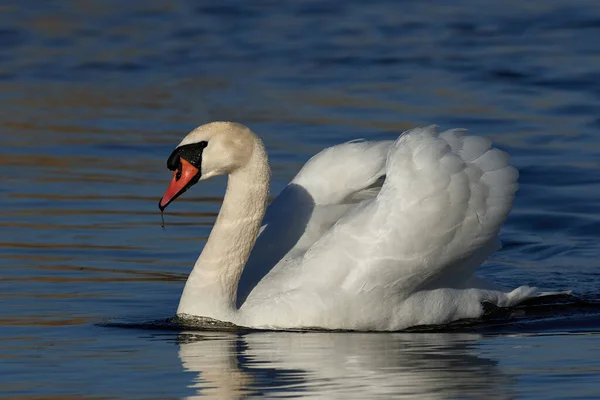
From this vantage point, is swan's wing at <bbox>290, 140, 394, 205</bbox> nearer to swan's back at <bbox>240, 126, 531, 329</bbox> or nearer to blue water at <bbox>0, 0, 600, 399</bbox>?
swan's back at <bbox>240, 126, 531, 329</bbox>

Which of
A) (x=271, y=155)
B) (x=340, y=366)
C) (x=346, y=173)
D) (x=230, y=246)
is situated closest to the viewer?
(x=340, y=366)

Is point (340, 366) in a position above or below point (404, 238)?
below

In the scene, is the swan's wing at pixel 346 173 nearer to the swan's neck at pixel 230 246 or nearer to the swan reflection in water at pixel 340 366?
the swan's neck at pixel 230 246

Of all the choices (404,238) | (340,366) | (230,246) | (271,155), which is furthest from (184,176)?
(271,155)

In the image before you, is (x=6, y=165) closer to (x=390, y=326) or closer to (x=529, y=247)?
(x=529, y=247)

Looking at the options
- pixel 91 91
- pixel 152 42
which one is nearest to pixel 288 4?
pixel 152 42

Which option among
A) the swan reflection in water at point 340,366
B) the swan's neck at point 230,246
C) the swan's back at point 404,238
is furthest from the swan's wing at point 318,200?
the swan reflection in water at point 340,366

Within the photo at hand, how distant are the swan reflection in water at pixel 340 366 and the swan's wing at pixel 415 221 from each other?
0.36 meters

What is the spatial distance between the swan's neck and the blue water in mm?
239

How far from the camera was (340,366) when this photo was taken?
7.88 m

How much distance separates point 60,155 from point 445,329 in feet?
19.3

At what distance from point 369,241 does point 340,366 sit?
1191 mm

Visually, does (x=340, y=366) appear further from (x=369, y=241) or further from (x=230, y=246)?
(x=230, y=246)

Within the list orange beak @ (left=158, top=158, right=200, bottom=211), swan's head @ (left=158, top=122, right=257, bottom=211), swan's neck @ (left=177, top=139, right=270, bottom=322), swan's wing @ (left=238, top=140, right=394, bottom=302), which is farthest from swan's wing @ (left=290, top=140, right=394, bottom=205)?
orange beak @ (left=158, top=158, right=200, bottom=211)
